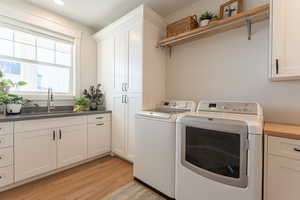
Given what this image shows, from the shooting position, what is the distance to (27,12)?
7.16 feet

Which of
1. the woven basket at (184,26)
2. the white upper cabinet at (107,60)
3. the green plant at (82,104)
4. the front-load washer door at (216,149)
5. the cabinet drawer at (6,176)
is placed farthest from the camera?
the white upper cabinet at (107,60)

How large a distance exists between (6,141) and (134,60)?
6.22 feet

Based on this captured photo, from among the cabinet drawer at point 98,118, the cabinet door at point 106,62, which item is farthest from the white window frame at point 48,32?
the cabinet drawer at point 98,118

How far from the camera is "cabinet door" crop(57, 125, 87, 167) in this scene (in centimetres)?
204

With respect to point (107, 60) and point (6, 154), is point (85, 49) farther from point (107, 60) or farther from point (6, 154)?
point (6, 154)

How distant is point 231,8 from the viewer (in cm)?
169

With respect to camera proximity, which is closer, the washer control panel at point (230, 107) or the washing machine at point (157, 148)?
the washer control panel at point (230, 107)

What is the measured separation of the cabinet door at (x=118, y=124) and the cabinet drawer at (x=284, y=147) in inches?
76.9

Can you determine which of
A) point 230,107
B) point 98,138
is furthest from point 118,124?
point 230,107

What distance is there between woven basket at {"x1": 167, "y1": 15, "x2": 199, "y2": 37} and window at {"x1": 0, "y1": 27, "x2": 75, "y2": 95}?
6.61 feet

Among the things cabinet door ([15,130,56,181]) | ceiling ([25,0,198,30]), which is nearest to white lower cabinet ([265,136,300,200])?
ceiling ([25,0,198,30])

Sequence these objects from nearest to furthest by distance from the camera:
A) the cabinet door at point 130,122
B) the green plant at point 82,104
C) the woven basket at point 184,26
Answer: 1. the woven basket at point 184,26
2. the cabinet door at point 130,122
3. the green plant at point 82,104

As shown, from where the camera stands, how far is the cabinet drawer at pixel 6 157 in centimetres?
158

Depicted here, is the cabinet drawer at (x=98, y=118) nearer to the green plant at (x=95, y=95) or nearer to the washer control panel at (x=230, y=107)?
the green plant at (x=95, y=95)
